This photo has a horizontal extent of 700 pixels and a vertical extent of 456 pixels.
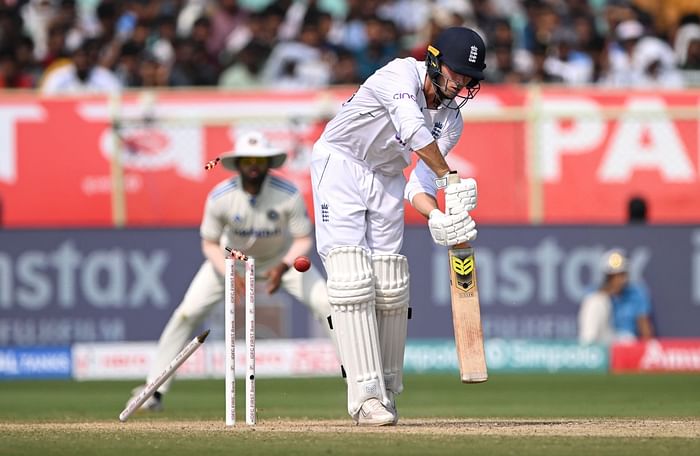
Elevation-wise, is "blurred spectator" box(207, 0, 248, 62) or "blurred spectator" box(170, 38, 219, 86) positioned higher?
"blurred spectator" box(207, 0, 248, 62)

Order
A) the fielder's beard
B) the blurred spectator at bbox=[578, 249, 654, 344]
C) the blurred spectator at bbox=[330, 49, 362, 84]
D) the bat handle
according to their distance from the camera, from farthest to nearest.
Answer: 1. the blurred spectator at bbox=[330, 49, 362, 84]
2. the blurred spectator at bbox=[578, 249, 654, 344]
3. the fielder's beard
4. the bat handle

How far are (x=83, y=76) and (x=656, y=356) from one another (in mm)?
5880

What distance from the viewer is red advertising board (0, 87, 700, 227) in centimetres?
1303

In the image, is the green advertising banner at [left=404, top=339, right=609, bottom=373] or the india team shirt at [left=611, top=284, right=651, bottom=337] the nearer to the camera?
the green advertising banner at [left=404, top=339, right=609, bottom=373]

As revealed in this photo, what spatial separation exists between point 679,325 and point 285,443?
7.69 m

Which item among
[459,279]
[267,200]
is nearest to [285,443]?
[459,279]

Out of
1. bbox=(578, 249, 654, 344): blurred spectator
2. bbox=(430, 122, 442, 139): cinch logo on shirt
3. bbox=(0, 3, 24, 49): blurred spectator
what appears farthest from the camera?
bbox=(0, 3, 24, 49): blurred spectator

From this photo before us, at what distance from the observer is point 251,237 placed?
9.62 m

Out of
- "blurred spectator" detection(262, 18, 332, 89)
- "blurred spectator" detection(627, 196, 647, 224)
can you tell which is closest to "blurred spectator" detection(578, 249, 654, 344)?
"blurred spectator" detection(627, 196, 647, 224)

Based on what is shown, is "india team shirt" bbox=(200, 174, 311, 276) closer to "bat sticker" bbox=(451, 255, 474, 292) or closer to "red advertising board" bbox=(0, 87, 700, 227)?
"bat sticker" bbox=(451, 255, 474, 292)

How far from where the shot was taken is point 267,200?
9578 mm

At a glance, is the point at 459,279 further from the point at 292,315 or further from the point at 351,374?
the point at 292,315

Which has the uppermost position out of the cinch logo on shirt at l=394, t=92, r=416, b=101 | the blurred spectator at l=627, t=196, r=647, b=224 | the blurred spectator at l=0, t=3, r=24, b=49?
the blurred spectator at l=0, t=3, r=24, b=49

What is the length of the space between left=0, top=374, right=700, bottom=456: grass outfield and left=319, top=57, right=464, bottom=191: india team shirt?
1.23 m
